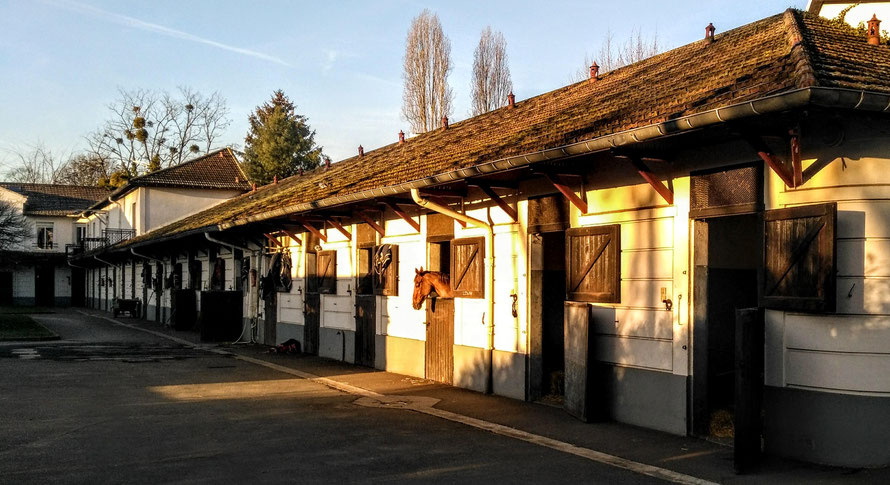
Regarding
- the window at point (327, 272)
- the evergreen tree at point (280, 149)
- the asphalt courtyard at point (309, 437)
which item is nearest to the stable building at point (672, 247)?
the asphalt courtyard at point (309, 437)

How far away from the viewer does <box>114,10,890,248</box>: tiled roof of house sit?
7301 millimetres

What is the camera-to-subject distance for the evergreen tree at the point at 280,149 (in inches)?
2157

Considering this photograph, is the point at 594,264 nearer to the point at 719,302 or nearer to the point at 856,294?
the point at 719,302

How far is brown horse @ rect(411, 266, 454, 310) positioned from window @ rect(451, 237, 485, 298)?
359 millimetres

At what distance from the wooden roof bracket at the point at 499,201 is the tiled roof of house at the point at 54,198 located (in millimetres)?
50213

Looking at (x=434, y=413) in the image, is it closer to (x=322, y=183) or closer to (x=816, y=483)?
(x=816, y=483)

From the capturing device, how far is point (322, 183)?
60.1ft

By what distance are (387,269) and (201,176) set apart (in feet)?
97.6

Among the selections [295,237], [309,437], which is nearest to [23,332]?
[295,237]

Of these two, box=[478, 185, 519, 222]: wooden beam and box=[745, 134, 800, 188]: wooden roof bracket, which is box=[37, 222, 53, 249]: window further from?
box=[745, 134, 800, 188]: wooden roof bracket

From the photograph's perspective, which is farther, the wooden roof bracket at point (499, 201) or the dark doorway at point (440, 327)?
the dark doorway at point (440, 327)

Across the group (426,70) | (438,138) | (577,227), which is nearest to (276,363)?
(438,138)

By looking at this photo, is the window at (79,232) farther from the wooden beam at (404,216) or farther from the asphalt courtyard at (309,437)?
the wooden beam at (404,216)

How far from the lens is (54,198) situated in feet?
190
